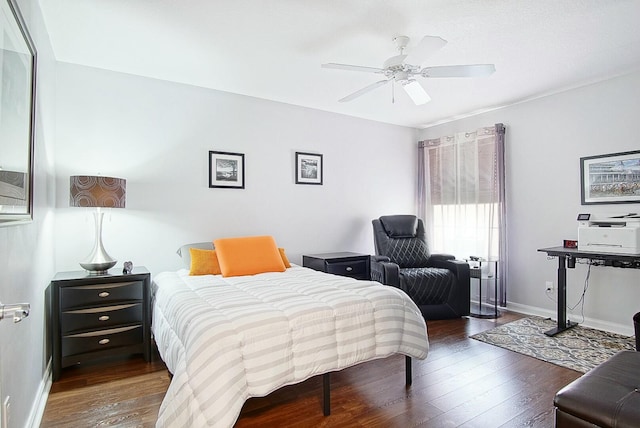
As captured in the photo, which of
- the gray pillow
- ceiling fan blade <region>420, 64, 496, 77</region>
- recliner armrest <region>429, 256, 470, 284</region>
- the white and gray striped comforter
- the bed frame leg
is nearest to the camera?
the white and gray striped comforter

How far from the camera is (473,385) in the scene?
244cm

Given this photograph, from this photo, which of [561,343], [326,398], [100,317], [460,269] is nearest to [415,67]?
[326,398]

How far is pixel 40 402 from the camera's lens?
85.3 inches

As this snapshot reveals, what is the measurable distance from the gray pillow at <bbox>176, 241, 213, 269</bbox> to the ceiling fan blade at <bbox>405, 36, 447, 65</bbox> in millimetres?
2418

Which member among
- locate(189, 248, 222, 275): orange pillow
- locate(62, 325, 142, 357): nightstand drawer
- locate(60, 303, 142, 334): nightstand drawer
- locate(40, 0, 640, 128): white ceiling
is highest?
locate(40, 0, 640, 128): white ceiling

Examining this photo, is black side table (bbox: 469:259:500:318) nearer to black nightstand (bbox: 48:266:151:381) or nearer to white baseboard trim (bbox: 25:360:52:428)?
black nightstand (bbox: 48:266:151:381)

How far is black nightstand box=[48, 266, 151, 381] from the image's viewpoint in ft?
8.54

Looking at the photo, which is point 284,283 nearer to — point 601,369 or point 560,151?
point 601,369

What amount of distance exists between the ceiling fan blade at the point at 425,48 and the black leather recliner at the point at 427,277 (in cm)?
212

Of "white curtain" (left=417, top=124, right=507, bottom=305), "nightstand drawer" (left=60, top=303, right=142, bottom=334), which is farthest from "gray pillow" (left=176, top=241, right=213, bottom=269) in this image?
"white curtain" (left=417, top=124, right=507, bottom=305)

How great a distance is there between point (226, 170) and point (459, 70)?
2.47 metres

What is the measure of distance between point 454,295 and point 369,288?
1924 mm

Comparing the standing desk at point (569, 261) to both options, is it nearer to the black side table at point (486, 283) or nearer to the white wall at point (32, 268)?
the black side table at point (486, 283)

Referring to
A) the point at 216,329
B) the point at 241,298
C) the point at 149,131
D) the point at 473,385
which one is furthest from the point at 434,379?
the point at 149,131
